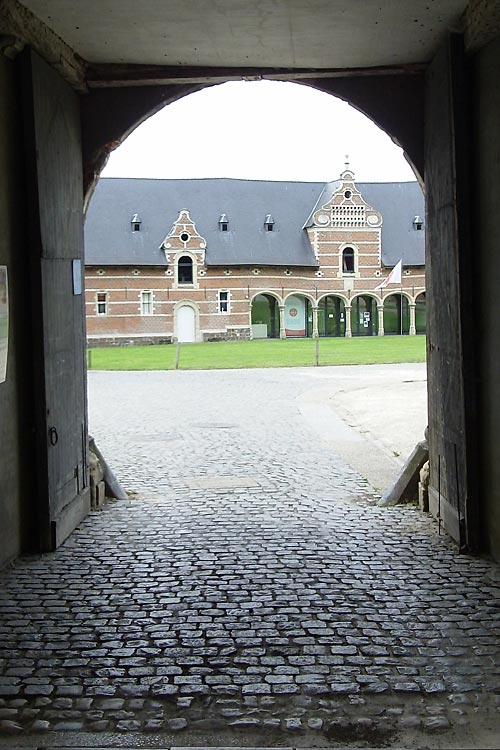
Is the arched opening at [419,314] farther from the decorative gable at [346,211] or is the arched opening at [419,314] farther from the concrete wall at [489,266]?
the concrete wall at [489,266]

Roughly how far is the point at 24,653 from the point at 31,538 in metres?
1.84

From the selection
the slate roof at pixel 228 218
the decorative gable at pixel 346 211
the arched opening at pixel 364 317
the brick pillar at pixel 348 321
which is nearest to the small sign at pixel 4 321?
the slate roof at pixel 228 218

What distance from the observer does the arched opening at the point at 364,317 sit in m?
53.9

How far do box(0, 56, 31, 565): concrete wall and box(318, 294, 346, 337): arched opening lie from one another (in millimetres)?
48164

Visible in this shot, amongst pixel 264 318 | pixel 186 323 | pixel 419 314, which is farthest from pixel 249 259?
pixel 419 314

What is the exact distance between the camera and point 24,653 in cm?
397

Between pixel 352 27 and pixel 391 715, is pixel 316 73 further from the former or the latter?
pixel 391 715

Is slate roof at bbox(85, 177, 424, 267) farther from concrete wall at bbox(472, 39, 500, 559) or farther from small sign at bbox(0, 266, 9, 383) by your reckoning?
concrete wall at bbox(472, 39, 500, 559)

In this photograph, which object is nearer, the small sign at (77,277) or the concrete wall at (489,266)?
the concrete wall at (489,266)

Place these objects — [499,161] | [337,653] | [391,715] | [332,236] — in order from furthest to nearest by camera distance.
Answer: [332,236] < [499,161] < [337,653] < [391,715]

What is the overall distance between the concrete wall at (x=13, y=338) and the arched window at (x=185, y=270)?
1778 inches

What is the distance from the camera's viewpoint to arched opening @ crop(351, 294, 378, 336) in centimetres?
5391

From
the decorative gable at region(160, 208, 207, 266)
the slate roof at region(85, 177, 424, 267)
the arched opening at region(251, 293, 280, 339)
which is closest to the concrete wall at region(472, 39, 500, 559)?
the slate roof at region(85, 177, 424, 267)

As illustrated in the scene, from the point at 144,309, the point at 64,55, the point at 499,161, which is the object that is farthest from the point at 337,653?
the point at 144,309
